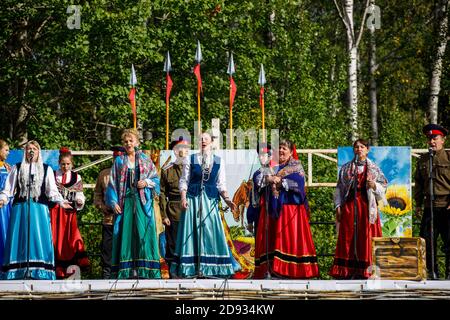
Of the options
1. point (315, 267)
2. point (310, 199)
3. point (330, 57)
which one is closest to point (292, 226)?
point (315, 267)

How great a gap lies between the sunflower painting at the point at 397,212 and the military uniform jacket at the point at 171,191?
2216mm

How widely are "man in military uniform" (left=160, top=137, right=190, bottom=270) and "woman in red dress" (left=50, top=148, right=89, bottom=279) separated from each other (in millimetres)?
849

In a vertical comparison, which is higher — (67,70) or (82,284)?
(67,70)

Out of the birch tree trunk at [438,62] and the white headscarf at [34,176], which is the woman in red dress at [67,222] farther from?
the birch tree trunk at [438,62]

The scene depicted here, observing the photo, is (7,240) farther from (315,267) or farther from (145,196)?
(315,267)

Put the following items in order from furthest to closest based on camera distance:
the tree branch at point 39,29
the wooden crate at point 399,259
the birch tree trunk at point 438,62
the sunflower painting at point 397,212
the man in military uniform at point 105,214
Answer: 1. the birch tree trunk at point 438,62
2. the tree branch at point 39,29
3. the sunflower painting at point 397,212
4. the man in military uniform at point 105,214
5. the wooden crate at point 399,259

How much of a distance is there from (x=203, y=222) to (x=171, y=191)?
0.87 meters

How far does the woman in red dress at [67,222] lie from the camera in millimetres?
13016

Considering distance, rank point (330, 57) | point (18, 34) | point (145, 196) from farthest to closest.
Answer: point (330, 57) < point (18, 34) < point (145, 196)

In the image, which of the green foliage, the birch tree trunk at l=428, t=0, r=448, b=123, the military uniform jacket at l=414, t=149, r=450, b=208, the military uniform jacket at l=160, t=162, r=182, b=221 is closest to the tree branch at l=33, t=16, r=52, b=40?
the green foliage

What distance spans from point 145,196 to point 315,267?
185 centimetres

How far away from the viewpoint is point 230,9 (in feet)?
65.7

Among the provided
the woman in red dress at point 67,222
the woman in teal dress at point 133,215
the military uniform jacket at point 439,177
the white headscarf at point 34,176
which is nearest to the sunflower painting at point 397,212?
the military uniform jacket at point 439,177

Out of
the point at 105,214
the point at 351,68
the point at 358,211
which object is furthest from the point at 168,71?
the point at 351,68
